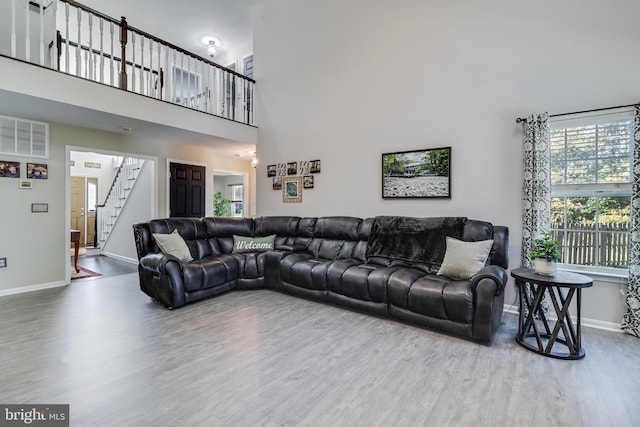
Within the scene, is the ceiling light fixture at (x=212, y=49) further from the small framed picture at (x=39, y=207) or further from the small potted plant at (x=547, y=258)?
the small potted plant at (x=547, y=258)

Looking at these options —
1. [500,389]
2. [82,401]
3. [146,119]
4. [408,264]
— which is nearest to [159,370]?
[82,401]

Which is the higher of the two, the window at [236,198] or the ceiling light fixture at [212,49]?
the ceiling light fixture at [212,49]

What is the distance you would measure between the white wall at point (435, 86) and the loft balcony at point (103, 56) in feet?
2.64

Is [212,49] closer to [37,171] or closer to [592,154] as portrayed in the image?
[37,171]

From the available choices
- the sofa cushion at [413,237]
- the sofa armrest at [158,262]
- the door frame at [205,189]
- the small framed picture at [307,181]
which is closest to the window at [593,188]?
the sofa cushion at [413,237]

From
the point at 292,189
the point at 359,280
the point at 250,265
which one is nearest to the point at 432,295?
the point at 359,280

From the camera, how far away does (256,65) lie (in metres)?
6.09

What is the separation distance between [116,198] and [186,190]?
2.18m

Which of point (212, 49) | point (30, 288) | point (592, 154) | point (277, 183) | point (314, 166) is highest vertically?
point (212, 49)

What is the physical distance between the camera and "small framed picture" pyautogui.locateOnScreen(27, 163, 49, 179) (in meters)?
4.32

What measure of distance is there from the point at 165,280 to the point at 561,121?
4550 mm

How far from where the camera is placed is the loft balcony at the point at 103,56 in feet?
12.2

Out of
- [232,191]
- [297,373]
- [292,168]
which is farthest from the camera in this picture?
[232,191]

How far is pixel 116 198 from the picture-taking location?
729 centimetres
